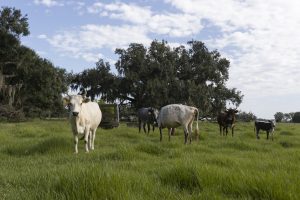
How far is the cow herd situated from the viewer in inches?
566

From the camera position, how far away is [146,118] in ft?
100.0

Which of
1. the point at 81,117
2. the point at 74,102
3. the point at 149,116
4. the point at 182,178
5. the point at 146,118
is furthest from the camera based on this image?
the point at 146,118

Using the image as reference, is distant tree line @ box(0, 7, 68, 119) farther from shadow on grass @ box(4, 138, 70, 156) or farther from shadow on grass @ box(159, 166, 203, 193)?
shadow on grass @ box(159, 166, 203, 193)

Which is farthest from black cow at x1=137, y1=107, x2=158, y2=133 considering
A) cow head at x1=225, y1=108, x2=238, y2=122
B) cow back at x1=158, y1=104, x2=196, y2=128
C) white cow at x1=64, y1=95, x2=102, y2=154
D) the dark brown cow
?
white cow at x1=64, y1=95, x2=102, y2=154

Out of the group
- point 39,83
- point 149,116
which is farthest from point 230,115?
point 39,83

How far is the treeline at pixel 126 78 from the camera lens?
48.2m

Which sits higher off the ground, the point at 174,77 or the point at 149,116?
the point at 174,77

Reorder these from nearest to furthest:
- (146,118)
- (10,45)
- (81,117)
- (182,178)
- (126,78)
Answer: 1. (182,178)
2. (81,117)
3. (146,118)
4. (10,45)
5. (126,78)

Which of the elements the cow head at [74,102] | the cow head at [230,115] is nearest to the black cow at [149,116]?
the cow head at [230,115]

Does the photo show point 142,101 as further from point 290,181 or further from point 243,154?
point 290,181

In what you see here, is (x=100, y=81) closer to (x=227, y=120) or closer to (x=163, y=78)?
(x=163, y=78)

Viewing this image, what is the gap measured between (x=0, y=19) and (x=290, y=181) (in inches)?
1796

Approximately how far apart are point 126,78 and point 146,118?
2444cm

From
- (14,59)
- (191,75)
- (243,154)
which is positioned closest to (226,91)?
(191,75)
